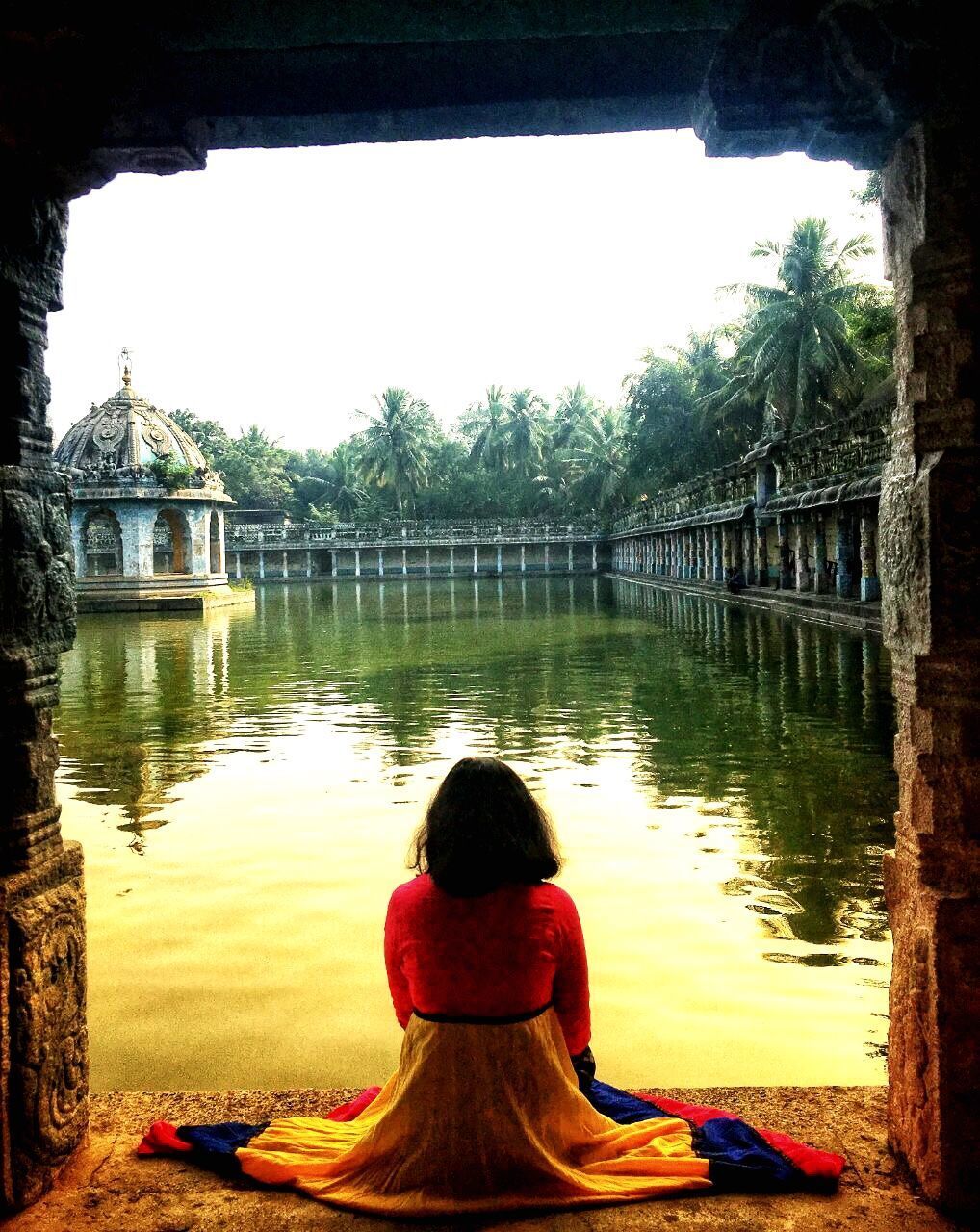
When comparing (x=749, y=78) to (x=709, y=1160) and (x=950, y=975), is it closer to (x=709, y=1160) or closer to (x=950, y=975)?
(x=950, y=975)

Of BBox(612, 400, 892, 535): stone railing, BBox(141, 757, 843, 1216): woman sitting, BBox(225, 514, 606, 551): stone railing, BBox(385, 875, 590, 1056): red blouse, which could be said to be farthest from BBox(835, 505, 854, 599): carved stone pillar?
BBox(225, 514, 606, 551): stone railing

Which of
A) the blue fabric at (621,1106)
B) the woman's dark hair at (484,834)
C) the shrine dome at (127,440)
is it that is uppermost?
the shrine dome at (127,440)

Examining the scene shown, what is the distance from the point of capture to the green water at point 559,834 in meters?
4.27

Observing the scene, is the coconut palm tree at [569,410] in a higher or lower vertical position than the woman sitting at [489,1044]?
higher

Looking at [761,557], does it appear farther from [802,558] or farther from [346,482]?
[346,482]

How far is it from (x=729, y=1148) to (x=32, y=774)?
213 cm

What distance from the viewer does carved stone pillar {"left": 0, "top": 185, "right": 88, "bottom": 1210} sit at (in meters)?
2.78

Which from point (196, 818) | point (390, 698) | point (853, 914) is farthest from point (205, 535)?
point (853, 914)

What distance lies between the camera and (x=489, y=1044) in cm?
247

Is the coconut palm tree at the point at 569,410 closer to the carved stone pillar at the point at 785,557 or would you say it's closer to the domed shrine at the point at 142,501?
the domed shrine at the point at 142,501

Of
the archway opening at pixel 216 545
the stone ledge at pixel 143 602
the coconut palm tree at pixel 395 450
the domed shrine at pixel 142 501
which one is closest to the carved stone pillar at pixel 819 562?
the stone ledge at pixel 143 602

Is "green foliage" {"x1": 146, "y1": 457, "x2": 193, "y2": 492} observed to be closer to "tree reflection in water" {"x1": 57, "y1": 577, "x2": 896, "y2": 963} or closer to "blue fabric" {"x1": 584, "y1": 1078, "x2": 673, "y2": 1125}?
"tree reflection in water" {"x1": 57, "y1": 577, "x2": 896, "y2": 963}

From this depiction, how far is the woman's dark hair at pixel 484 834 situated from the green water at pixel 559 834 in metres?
1.90

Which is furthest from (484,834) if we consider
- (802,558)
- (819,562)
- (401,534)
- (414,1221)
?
(401,534)
